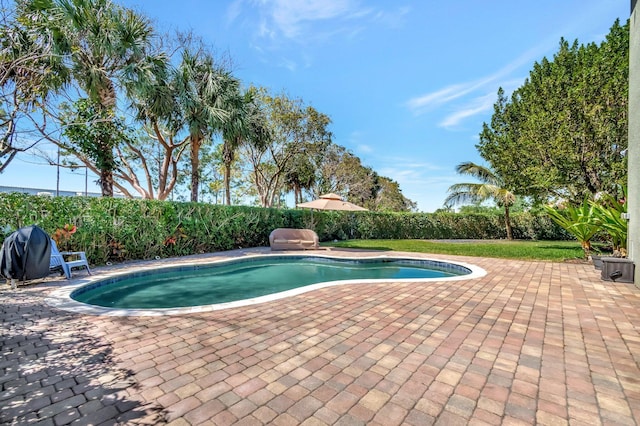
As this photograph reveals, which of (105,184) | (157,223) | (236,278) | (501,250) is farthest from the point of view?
(501,250)

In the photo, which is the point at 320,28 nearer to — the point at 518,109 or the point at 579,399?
the point at 518,109

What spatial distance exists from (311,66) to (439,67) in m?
7.91

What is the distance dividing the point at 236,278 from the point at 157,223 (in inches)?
156

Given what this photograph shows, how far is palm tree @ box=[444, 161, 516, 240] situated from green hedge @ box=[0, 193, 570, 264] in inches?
359

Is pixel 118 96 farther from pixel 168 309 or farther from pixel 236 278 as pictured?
pixel 168 309

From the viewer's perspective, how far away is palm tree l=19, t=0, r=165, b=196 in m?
9.41

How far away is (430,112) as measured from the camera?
18.7 metres

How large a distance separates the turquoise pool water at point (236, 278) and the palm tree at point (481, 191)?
16.0 metres

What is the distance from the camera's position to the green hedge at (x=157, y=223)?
792 centimetres

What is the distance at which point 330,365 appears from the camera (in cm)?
281

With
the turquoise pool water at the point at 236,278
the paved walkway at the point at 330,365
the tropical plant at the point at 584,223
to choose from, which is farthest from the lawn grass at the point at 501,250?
the paved walkway at the point at 330,365

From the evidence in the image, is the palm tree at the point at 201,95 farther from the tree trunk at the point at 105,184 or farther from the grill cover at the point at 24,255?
the grill cover at the point at 24,255

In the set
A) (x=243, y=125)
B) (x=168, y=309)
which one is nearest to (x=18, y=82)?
(x=168, y=309)

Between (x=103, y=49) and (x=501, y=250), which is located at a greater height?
(x=103, y=49)
